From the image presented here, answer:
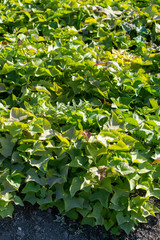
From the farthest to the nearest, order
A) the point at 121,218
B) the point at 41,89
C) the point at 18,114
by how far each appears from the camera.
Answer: the point at 41,89, the point at 18,114, the point at 121,218

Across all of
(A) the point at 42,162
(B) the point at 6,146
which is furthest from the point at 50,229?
(B) the point at 6,146

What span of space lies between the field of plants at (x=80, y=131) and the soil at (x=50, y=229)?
0.07 metres

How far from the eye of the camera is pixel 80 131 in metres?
2.50

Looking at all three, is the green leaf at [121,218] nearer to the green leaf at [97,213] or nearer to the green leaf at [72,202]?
the green leaf at [97,213]

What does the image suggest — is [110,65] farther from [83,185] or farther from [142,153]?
[83,185]

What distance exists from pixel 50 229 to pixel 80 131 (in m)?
0.75

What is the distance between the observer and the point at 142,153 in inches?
102

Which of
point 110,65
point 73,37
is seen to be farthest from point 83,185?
point 73,37

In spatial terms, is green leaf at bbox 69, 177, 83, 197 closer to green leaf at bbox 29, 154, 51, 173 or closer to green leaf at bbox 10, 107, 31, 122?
green leaf at bbox 29, 154, 51, 173

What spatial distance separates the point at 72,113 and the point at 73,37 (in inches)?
53.0

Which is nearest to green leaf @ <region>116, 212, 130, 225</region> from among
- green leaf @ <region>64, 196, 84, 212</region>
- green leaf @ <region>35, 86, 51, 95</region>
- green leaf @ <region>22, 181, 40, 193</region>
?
green leaf @ <region>64, 196, 84, 212</region>

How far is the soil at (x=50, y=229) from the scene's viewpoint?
7.75ft

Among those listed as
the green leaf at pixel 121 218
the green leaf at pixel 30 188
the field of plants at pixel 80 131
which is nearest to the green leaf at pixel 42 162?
the field of plants at pixel 80 131

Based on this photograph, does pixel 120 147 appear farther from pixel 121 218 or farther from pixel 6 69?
pixel 6 69
